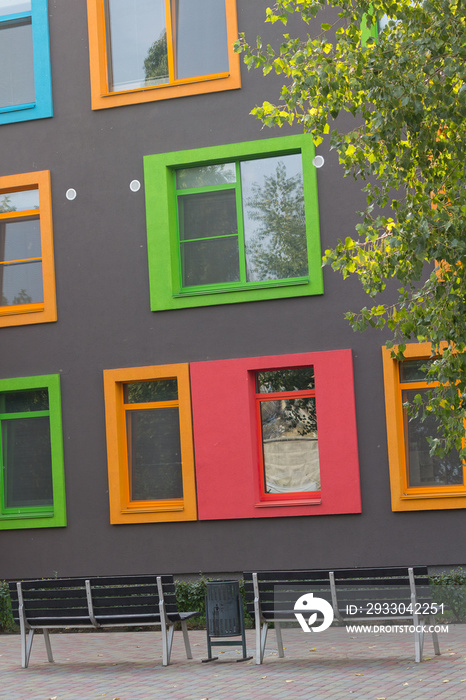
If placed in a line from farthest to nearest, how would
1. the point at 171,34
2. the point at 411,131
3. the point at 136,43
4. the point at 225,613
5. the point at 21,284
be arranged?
1. the point at 21,284
2. the point at 136,43
3. the point at 171,34
4. the point at 225,613
5. the point at 411,131

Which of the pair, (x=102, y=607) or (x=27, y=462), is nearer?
(x=102, y=607)

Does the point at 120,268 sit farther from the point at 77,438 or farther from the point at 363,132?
the point at 363,132

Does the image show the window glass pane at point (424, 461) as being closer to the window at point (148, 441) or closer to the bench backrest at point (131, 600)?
the window at point (148, 441)

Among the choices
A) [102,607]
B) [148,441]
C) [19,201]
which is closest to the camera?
[102,607]

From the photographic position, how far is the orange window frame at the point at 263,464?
14.0 metres

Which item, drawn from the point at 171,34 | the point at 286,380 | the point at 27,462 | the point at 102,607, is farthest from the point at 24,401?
the point at 171,34

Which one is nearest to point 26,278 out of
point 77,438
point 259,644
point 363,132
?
point 77,438

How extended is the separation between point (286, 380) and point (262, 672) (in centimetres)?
537

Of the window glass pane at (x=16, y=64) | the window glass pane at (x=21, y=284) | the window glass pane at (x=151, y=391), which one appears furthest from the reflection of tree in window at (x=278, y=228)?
the window glass pane at (x=16, y=64)

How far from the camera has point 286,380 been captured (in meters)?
14.2

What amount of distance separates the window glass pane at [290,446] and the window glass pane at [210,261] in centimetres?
200

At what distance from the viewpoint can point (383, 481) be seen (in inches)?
532

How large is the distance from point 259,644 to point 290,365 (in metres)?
4.83

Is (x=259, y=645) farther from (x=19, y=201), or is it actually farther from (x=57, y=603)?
(x=19, y=201)
